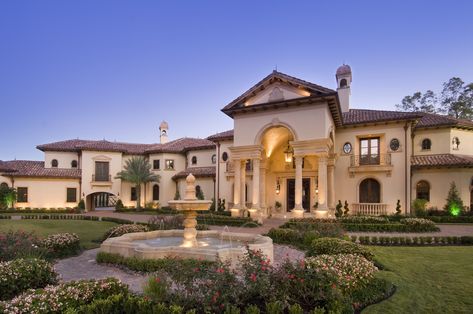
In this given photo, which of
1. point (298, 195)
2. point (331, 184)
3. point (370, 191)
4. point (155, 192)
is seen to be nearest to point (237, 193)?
point (298, 195)

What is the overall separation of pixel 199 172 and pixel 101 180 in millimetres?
12217

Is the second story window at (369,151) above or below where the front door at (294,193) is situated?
above

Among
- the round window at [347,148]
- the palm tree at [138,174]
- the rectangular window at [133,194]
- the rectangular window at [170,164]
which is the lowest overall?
the rectangular window at [133,194]

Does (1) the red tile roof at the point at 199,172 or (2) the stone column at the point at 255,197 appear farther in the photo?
(1) the red tile roof at the point at 199,172

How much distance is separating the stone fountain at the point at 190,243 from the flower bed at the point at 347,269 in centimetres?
200

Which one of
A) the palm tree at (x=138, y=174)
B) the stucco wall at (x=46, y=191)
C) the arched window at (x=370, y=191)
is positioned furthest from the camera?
the palm tree at (x=138, y=174)

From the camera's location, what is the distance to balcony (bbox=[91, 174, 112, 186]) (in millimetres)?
36169

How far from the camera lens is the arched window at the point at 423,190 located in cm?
2351

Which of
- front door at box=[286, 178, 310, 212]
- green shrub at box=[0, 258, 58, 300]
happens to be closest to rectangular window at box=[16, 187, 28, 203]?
front door at box=[286, 178, 310, 212]

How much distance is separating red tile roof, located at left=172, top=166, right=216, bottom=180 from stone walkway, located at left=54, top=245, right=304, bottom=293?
69.0 feet

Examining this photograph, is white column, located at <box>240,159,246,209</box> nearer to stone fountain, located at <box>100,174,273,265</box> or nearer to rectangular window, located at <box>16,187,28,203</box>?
stone fountain, located at <box>100,174,273,265</box>

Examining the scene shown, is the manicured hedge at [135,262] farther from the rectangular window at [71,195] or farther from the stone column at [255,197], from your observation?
the rectangular window at [71,195]

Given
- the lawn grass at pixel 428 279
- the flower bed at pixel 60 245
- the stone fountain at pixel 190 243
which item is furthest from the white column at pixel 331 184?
the flower bed at pixel 60 245

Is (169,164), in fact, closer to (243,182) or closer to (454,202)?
(243,182)
